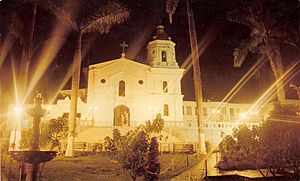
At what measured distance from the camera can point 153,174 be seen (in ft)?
33.8

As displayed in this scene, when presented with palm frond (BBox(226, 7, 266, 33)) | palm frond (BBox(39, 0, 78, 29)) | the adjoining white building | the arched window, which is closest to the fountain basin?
palm frond (BBox(39, 0, 78, 29))

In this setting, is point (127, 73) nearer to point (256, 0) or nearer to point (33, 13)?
point (33, 13)

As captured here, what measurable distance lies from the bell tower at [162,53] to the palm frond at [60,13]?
54.3ft

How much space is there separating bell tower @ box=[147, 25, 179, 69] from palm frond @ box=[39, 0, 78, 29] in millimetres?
16547

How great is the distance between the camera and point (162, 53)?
38312 mm

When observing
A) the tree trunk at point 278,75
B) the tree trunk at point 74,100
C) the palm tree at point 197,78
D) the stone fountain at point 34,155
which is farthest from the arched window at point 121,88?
the stone fountain at point 34,155

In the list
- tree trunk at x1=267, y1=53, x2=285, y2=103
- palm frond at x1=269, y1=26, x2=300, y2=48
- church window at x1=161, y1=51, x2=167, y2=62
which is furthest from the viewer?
church window at x1=161, y1=51, x2=167, y2=62

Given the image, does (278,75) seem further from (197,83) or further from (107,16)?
(107,16)

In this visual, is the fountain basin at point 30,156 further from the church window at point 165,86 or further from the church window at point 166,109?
the church window at point 165,86

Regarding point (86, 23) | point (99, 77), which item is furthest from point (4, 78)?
point (86, 23)

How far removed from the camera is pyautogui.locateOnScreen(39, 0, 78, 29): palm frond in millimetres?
21578

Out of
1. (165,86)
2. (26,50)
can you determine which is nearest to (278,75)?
(165,86)

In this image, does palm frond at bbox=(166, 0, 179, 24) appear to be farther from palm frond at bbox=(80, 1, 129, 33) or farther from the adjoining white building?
the adjoining white building

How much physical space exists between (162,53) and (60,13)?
18436 mm
